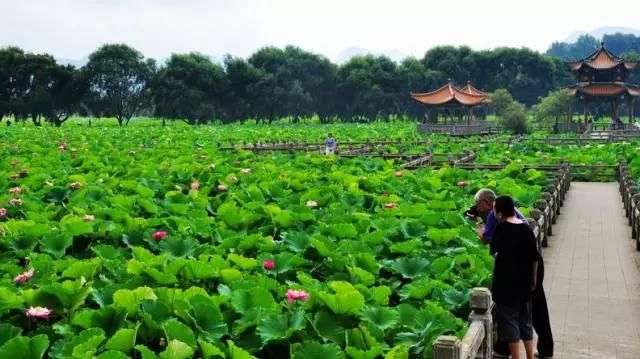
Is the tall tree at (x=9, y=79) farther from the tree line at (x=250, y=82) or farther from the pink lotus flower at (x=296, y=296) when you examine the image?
the pink lotus flower at (x=296, y=296)

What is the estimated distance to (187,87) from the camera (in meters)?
56.3

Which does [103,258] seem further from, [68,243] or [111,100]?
[111,100]

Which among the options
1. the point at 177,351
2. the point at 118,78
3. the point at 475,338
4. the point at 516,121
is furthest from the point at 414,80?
the point at 177,351

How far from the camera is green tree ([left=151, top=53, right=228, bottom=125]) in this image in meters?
55.8

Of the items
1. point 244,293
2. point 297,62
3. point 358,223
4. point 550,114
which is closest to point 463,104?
point 550,114

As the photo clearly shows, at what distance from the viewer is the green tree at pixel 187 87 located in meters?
55.8

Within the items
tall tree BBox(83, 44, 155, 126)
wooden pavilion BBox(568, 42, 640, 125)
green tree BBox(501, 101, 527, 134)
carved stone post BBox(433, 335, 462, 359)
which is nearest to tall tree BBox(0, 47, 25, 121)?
tall tree BBox(83, 44, 155, 126)

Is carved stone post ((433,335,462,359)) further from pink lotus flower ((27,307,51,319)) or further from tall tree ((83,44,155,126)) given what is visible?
tall tree ((83,44,155,126))

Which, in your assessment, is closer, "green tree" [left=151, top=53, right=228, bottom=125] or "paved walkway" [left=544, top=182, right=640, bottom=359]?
"paved walkway" [left=544, top=182, right=640, bottom=359]

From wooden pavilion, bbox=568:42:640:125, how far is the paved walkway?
3268cm

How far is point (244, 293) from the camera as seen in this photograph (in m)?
4.21

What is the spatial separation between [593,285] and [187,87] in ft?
170

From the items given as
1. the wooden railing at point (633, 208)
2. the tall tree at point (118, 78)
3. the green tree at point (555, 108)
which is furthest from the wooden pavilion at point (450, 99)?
the wooden railing at point (633, 208)

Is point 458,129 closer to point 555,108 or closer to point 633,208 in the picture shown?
point 555,108
